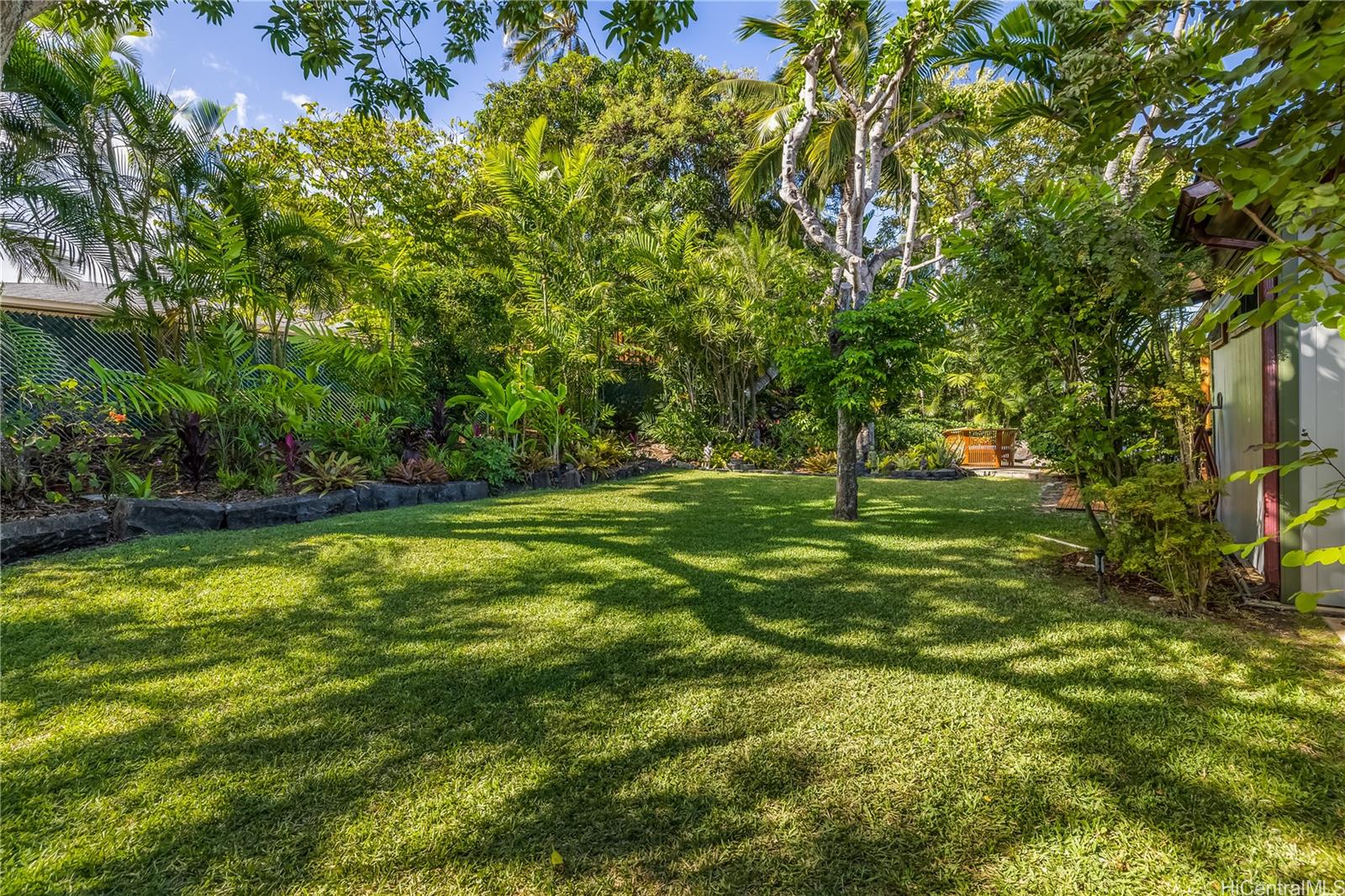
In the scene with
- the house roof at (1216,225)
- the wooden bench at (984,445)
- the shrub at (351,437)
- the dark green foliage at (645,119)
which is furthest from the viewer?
the dark green foliage at (645,119)

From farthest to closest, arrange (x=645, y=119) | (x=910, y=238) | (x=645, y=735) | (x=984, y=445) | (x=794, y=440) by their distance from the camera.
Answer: (x=645, y=119)
(x=984, y=445)
(x=910, y=238)
(x=794, y=440)
(x=645, y=735)

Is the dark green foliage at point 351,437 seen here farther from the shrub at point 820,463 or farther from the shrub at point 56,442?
the shrub at point 820,463

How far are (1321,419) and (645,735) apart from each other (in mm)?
3859

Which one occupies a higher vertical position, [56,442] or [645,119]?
[645,119]

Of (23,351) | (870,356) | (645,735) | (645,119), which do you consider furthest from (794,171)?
(645,119)

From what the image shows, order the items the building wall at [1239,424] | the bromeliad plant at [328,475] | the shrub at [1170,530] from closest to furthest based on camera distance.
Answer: the shrub at [1170,530] < the building wall at [1239,424] < the bromeliad plant at [328,475]

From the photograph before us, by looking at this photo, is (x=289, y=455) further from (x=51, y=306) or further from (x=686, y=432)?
(x=686, y=432)

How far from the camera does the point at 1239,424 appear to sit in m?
4.00

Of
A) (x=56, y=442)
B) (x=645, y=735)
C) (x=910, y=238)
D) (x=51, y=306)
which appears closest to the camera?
(x=645, y=735)

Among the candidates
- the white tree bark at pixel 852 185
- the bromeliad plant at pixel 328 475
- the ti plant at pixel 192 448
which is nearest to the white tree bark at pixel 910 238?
the white tree bark at pixel 852 185

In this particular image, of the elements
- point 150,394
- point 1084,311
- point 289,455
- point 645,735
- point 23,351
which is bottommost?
point 645,735

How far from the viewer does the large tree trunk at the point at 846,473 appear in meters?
5.63

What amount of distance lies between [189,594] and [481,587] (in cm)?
161

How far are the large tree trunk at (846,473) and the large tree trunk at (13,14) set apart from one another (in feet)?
17.7
